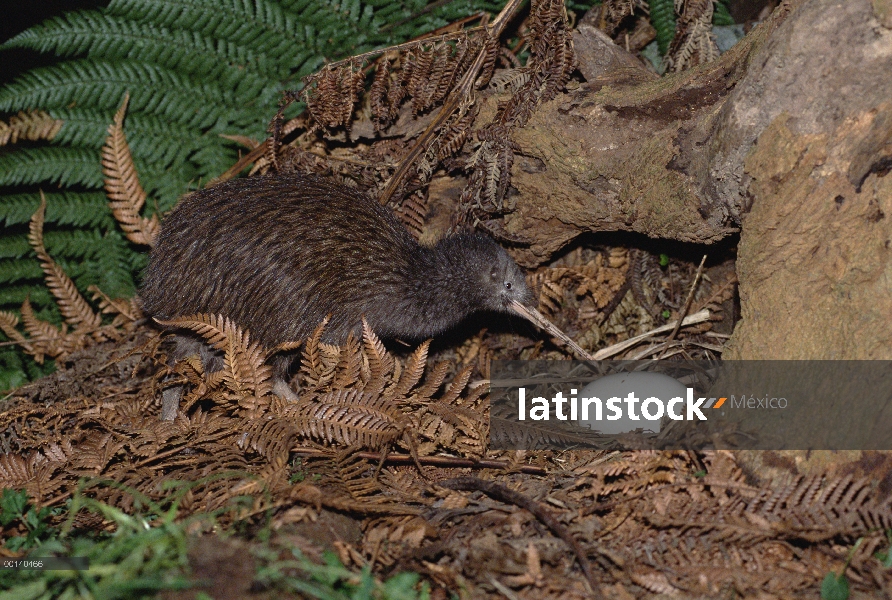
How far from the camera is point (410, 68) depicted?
4.47 metres

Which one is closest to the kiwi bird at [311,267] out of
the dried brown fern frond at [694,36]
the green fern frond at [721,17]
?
the dried brown fern frond at [694,36]

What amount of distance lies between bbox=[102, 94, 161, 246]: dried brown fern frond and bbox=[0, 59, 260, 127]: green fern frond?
0.43 feet

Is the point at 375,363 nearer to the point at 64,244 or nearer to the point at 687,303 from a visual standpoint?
the point at 687,303

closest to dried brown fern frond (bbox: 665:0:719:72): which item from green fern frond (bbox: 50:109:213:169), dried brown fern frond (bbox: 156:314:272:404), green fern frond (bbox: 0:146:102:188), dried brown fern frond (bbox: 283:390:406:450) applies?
dried brown fern frond (bbox: 283:390:406:450)

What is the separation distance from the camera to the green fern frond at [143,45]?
191 inches

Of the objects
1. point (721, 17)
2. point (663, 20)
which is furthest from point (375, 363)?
point (721, 17)

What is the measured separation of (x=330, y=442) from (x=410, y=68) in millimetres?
2275

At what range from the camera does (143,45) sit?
16.5ft

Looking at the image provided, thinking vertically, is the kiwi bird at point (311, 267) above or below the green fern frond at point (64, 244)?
above

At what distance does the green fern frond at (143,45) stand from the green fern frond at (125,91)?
0.27 feet

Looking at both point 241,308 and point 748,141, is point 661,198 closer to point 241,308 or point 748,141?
point 748,141

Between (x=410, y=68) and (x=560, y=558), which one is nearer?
(x=560, y=558)

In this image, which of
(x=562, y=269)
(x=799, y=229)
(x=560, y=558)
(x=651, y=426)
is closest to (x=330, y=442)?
(x=560, y=558)

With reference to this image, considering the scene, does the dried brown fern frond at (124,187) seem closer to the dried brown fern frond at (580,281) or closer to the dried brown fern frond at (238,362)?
the dried brown fern frond at (238,362)
